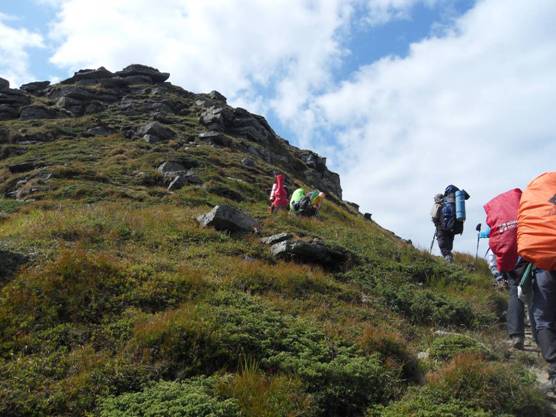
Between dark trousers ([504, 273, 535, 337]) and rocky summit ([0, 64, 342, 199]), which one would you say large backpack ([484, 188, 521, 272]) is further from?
rocky summit ([0, 64, 342, 199])

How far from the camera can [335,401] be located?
5.04 m

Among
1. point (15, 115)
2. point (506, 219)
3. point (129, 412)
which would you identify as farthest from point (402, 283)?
point (15, 115)

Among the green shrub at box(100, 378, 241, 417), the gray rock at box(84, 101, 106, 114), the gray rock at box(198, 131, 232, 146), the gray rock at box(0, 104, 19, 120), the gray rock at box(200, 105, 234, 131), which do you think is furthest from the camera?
the gray rock at box(84, 101, 106, 114)

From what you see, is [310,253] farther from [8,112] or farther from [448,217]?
[8,112]

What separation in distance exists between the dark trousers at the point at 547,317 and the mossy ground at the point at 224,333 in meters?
0.35

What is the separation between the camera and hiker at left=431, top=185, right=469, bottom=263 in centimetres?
1334

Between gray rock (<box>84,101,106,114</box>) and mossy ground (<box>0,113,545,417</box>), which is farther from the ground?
gray rock (<box>84,101,106,114</box>)

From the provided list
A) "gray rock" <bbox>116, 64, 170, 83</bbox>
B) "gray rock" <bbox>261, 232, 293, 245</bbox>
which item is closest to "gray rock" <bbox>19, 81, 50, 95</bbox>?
"gray rock" <bbox>116, 64, 170, 83</bbox>

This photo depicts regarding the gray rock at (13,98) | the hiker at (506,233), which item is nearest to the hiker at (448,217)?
the hiker at (506,233)

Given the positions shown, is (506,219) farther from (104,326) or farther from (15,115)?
(15,115)

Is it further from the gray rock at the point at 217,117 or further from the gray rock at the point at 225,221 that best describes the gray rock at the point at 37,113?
the gray rock at the point at 225,221

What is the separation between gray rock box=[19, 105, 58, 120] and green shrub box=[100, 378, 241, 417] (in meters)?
40.4

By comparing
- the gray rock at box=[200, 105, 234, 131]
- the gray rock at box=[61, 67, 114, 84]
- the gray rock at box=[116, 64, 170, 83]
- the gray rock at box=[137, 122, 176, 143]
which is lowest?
the gray rock at box=[137, 122, 176, 143]

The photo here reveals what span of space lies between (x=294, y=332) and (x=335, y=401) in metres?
1.18
